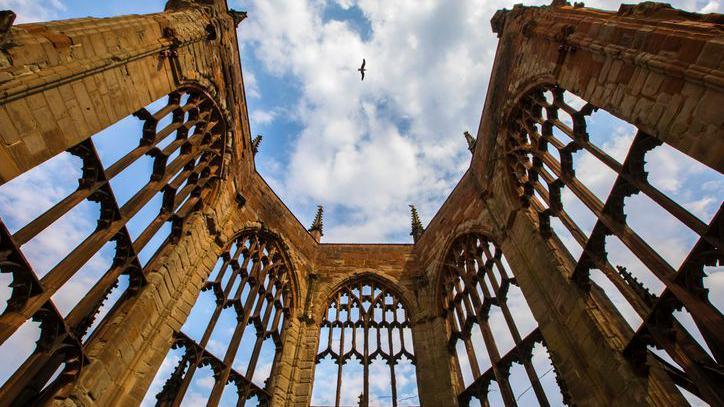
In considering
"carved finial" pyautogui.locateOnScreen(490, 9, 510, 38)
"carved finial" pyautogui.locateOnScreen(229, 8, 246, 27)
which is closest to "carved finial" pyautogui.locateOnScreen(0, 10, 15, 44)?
"carved finial" pyautogui.locateOnScreen(229, 8, 246, 27)

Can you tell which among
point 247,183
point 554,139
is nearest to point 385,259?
point 247,183

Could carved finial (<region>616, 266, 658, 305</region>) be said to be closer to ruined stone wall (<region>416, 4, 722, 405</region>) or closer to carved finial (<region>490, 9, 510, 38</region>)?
ruined stone wall (<region>416, 4, 722, 405</region>)

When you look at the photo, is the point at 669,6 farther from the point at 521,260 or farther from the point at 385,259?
the point at 385,259

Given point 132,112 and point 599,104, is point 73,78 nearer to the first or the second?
point 132,112

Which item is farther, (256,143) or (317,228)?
(317,228)

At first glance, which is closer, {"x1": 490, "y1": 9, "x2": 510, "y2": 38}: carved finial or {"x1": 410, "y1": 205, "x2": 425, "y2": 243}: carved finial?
{"x1": 490, "y1": 9, "x2": 510, "y2": 38}: carved finial

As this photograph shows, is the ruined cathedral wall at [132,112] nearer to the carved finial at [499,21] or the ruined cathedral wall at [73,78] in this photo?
the ruined cathedral wall at [73,78]

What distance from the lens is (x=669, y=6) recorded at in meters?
4.92

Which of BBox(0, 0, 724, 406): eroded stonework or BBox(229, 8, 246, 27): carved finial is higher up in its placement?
BBox(229, 8, 246, 27): carved finial

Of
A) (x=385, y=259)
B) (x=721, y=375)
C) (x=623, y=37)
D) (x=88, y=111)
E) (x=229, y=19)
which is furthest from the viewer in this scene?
(x=385, y=259)

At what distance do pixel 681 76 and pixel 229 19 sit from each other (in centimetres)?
883

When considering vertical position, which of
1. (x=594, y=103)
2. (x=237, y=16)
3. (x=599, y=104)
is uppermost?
(x=237, y=16)

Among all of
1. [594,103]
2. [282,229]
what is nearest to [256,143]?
[282,229]

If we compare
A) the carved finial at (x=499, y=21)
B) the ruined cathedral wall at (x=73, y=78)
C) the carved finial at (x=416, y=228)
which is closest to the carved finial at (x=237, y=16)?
the ruined cathedral wall at (x=73, y=78)
